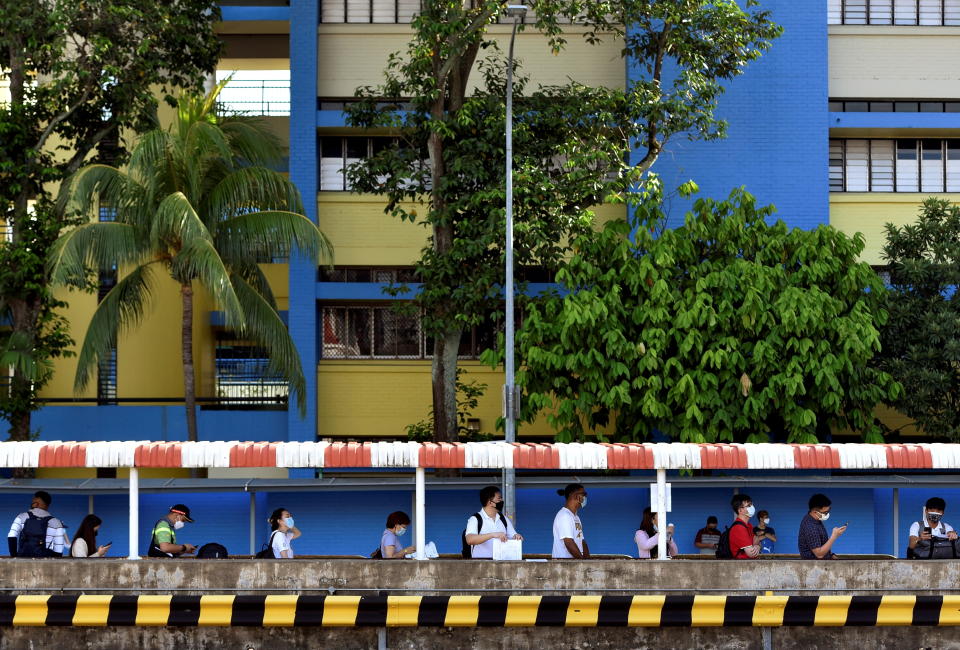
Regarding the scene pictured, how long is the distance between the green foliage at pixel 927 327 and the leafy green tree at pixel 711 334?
668 mm

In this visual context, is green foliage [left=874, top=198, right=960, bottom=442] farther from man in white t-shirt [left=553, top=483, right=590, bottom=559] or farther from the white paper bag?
the white paper bag

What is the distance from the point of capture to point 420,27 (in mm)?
21062

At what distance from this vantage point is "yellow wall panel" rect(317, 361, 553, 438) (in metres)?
26.9

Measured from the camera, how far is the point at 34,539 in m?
12.7

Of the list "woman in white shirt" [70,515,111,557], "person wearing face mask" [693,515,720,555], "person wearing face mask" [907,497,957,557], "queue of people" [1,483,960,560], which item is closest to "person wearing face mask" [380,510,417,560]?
"queue of people" [1,483,960,560]

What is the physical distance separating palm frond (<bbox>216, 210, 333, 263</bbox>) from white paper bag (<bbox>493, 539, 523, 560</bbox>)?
33.7ft

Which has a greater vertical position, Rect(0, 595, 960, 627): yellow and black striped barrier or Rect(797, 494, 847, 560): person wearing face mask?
Rect(797, 494, 847, 560): person wearing face mask

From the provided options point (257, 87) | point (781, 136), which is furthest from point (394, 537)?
point (257, 87)

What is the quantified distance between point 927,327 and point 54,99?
16.9 metres

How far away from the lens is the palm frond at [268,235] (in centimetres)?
2145

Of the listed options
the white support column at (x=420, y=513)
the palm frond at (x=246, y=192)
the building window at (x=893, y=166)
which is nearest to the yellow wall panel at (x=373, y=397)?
the palm frond at (x=246, y=192)

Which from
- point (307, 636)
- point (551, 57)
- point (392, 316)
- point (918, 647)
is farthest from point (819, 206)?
point (307, 636)

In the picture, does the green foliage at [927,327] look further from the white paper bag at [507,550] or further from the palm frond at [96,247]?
the palm frond at [96,247]

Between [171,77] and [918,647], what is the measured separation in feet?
65.5
